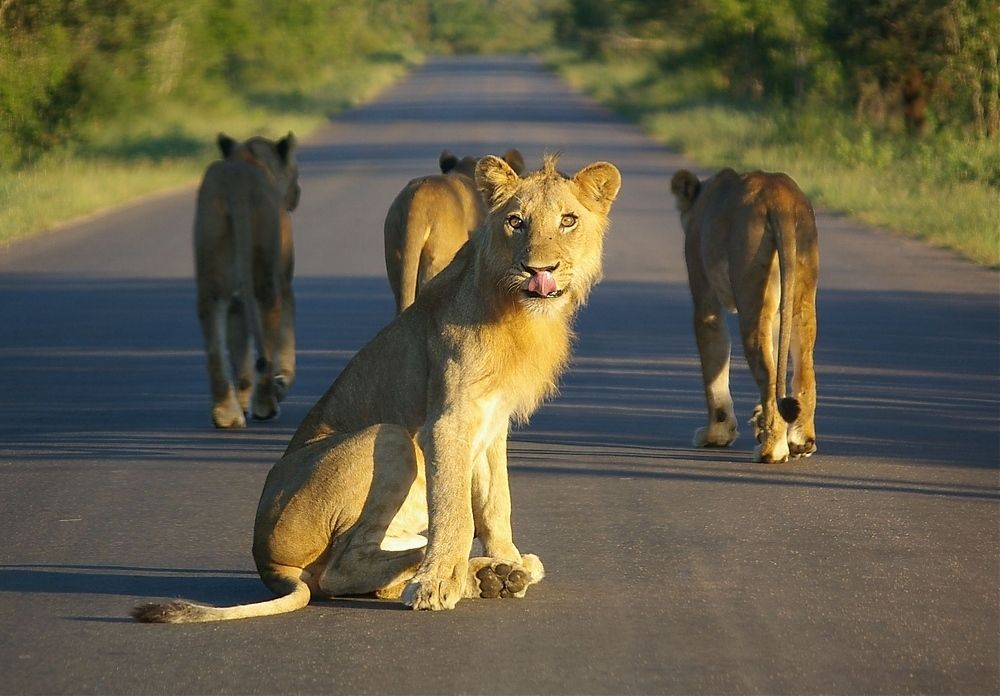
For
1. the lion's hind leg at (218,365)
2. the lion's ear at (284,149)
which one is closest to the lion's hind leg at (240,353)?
the lion's hind leg at (218,365)

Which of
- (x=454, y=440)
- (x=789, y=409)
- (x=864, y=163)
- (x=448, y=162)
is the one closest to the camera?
(x=454, y=440)

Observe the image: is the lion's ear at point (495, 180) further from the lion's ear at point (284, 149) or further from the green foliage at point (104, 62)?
the green foliage at point (104, 62)

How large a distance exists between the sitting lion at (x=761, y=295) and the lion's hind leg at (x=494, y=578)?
261 centimetres

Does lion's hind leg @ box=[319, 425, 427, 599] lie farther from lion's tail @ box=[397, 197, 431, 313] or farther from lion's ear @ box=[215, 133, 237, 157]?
lion's ear @ box=[215, 133, 237, 157]

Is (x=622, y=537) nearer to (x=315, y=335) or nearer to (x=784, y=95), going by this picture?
(x=315, y=335)

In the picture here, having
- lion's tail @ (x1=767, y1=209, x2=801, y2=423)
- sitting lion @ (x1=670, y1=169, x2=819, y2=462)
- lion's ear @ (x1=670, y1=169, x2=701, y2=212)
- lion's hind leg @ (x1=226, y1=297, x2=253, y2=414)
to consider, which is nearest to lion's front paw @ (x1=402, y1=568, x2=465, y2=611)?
lion's tail @ (x1=767, y1=209, x2=801, y2=423)

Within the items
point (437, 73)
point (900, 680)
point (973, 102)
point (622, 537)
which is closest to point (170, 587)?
point (622, 537)

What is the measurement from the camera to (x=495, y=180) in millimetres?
5848

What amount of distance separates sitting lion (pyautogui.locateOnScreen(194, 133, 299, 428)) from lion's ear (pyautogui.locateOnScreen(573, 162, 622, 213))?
12.7 ft

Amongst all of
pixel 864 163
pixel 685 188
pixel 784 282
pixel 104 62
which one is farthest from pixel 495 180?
pixel 104 62

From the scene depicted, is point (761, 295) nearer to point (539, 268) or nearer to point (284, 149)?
point (539, 268)

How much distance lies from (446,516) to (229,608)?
752mm

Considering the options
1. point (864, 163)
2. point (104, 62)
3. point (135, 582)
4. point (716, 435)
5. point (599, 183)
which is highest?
point (599, 183)

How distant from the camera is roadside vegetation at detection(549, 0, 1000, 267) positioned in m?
20.5
